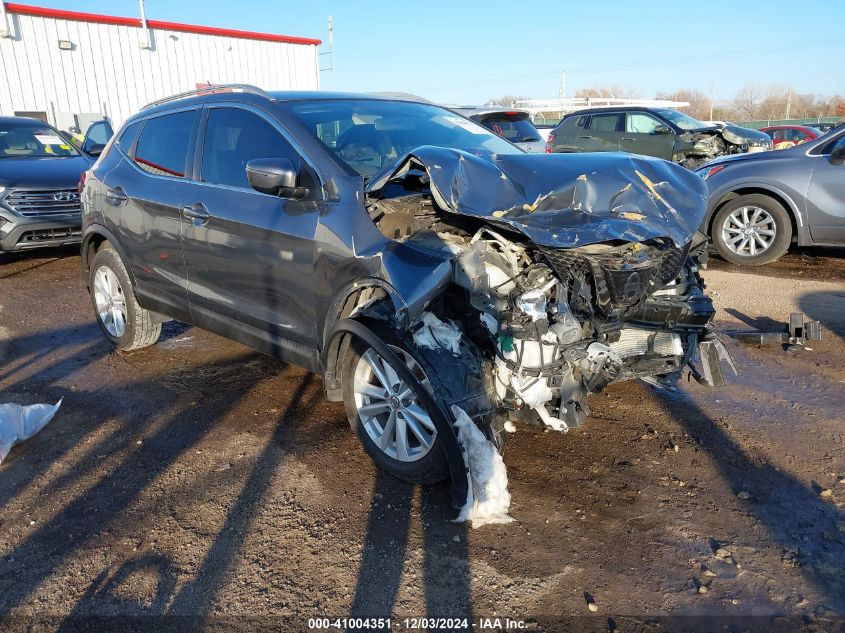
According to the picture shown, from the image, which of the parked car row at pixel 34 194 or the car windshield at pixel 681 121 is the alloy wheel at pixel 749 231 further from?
the parked car row at pixel 34 194

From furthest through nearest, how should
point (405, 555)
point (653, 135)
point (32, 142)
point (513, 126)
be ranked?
1. point (653, 135)
2. point (513, 126)
3. point (32, 142)
4. point (405, 555)

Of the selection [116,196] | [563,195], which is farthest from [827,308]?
[116,196]

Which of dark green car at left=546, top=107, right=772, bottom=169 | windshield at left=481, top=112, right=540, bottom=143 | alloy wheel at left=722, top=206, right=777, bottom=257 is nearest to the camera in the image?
alloy wheel at left=722, top=206, right=777, bottom=257

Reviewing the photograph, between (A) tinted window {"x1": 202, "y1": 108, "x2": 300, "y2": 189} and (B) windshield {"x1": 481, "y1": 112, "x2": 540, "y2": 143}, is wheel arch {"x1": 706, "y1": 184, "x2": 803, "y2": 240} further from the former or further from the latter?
(A) tinted window {"x1": 202, "y1": 108, "x2": 300, "y2": 189}

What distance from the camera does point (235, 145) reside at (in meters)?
3.82

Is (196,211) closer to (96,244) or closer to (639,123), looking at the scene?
(96,244)

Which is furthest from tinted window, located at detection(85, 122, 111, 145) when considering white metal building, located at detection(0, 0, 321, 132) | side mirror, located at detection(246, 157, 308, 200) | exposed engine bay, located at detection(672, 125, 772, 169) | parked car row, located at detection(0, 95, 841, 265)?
exposed engine bay, located at detection(672, 125, 772, 169)

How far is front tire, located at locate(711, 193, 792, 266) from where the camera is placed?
7.23m

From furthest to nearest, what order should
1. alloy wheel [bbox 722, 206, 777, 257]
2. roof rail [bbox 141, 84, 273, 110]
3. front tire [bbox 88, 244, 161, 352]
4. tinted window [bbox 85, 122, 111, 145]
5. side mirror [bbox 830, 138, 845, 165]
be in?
tinted window [bbox 85, 122, 111, 145]
alloy wheel [bbox 722, 206, 777, 257]
side mirror [bbox 830, 138, 845, 165]
front tire [bbox 88, 244, 161, 352]
roof rail [bbox 141, 84, 273, 110]

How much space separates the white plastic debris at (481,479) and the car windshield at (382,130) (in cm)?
145

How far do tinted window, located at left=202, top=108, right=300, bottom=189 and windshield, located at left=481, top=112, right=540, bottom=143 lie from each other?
26.4ft

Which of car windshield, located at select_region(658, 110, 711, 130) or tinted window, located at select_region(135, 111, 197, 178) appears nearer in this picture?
tinted window, located at select_region(135, 111, 197, 178)

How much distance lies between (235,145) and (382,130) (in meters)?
0.88

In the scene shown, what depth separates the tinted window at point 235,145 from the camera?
357 centimetres
